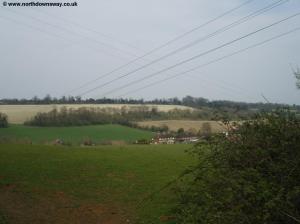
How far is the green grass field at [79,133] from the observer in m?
54.6

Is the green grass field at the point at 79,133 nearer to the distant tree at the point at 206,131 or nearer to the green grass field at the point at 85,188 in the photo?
the green grass field at the point at 85,188

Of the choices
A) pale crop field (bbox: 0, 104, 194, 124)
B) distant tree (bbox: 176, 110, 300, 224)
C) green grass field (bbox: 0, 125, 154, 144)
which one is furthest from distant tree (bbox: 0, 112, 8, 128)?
distant tree (bbox: 176, 110, 300, 224)

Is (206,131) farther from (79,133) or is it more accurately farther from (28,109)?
(28,109)

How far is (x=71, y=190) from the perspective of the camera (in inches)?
731

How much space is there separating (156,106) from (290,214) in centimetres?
6158

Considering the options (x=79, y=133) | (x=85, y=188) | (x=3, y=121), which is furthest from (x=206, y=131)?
(x=79, y=133)

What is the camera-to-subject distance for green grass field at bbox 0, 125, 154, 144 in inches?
2151

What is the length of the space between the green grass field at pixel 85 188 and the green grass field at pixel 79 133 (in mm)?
25758

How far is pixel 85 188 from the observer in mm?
19062

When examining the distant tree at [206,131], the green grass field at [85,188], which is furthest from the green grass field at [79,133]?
the distant tree at [206,131]

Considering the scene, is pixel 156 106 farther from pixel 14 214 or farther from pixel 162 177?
pixel 14 214

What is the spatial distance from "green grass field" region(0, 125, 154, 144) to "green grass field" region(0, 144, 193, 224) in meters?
25.8

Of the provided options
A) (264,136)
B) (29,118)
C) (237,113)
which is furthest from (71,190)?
(29,118)

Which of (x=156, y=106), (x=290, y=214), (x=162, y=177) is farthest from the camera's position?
(x=156, y=106)
